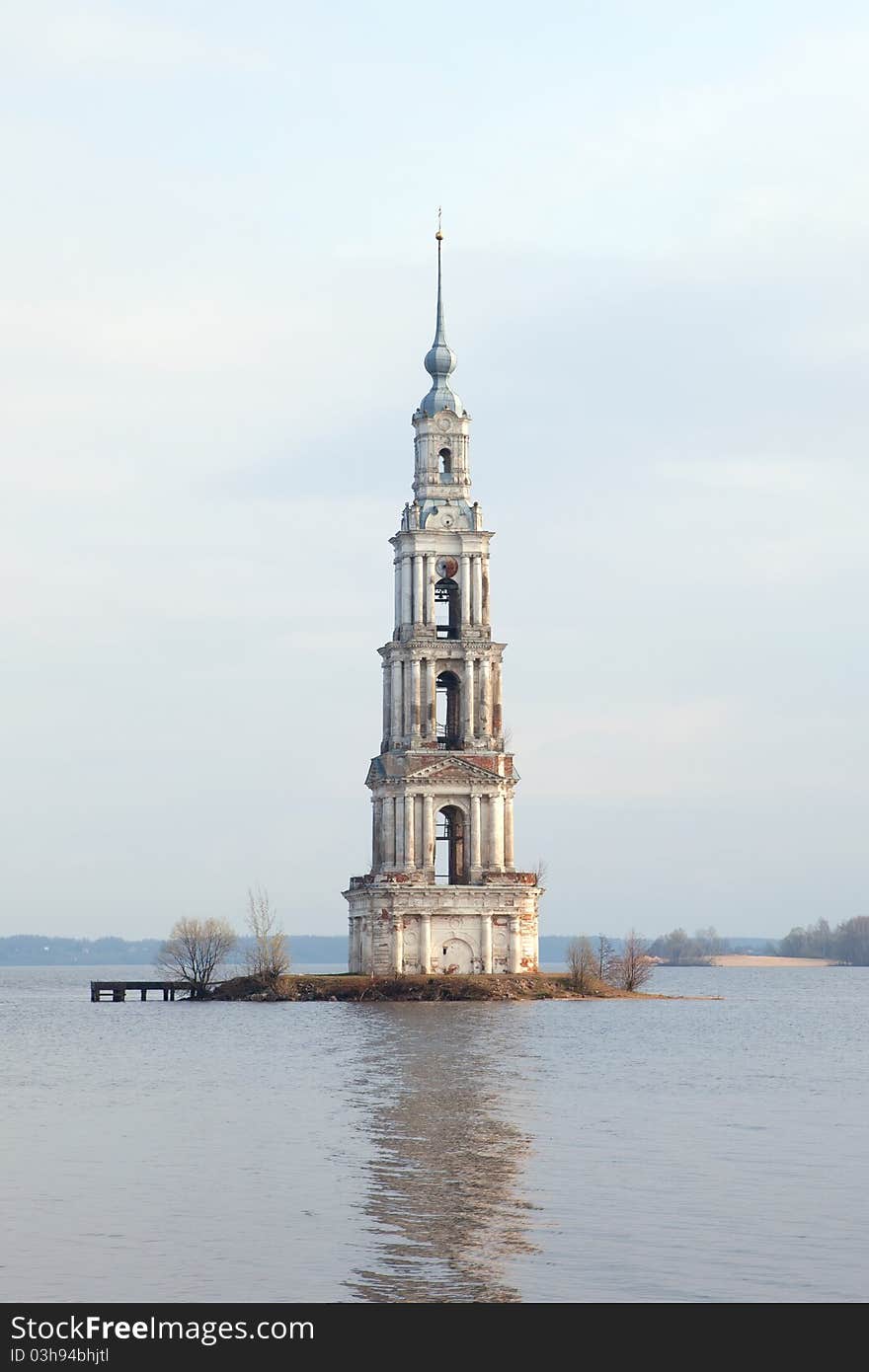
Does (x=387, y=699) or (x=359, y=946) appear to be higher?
(x=387, y=699)

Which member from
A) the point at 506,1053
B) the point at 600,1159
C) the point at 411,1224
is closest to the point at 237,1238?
the point at 411,1224

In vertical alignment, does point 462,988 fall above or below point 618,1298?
above

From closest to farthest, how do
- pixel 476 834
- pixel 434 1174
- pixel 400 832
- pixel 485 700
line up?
pixel 434 1174 → pixel 400 832 → pixel 476 834 → pixel 485 700

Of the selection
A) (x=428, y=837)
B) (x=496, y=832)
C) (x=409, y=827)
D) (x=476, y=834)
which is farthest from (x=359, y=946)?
(x=496, y=832)

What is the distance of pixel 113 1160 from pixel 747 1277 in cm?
1615

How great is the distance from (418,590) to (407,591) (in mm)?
889

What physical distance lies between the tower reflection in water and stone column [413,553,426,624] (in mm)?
49095

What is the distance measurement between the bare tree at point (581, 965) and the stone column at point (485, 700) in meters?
14.1

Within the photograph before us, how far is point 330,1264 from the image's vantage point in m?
28.2

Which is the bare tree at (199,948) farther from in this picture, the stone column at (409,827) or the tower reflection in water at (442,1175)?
the tower reflection in water at (442,1175)

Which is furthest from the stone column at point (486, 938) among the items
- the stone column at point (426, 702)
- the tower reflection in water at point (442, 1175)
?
the tower reflection in water at point (442, 1175)

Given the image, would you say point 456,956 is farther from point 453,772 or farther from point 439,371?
point 439,371

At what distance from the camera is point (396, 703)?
392 feet
